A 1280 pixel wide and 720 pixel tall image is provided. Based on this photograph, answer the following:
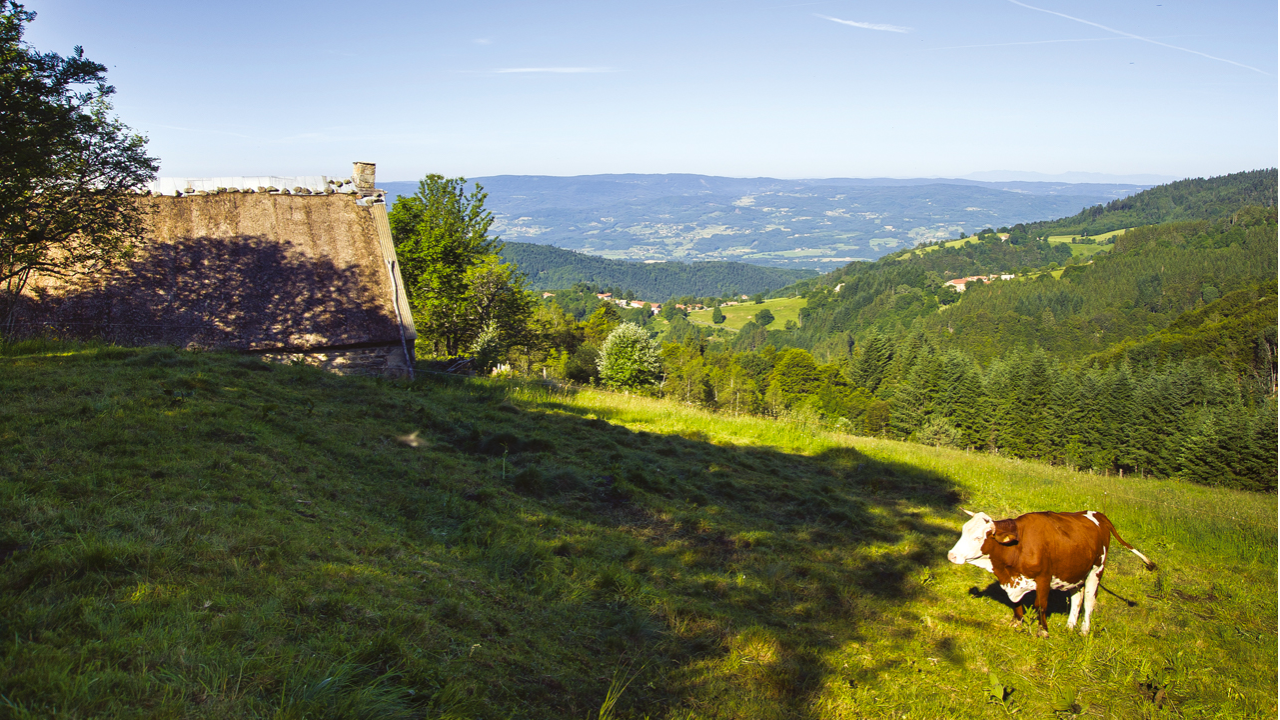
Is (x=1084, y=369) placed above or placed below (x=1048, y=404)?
above

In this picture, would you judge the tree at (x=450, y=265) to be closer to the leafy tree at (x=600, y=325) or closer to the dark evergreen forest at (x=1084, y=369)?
the dark evergreen forest at (x=1084, y=369)

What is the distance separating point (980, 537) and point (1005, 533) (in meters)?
0.23

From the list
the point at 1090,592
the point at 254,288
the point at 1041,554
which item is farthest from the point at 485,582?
the point at 254,288

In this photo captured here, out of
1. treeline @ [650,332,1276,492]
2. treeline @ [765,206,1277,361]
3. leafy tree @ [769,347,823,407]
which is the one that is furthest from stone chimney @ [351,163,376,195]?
treeline @ [765,206,1277,361]

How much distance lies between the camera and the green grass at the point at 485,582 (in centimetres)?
340

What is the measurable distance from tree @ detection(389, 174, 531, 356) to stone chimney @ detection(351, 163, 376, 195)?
8991 millimetres

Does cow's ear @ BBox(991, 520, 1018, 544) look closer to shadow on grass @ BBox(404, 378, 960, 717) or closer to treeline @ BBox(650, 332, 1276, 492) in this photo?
shadow on grass @ BBox(404, 378, 960, 717)

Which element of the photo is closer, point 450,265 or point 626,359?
point 450,265

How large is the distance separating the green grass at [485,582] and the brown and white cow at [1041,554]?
407mm

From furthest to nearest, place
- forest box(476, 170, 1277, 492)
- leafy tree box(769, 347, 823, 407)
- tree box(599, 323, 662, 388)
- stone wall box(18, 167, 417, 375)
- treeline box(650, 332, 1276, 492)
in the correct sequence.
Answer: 1. leafy tree box(769, 347, 823, 407)
2. forest box(476, 170, 1277, 492)
3. treeline box(650, 332, 1276, 492)
4. tree box(599, 323, 662, 388)
5. stone wall box(18, 167, 417, 375)

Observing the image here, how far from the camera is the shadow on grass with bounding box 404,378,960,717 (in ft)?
16.0

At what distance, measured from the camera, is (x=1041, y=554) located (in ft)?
19.4

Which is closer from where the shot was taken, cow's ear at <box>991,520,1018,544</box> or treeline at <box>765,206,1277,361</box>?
cow's ear at <box>991,520,1018,544</box>

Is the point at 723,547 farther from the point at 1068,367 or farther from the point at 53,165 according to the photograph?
the point at 1068,367
